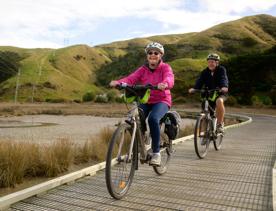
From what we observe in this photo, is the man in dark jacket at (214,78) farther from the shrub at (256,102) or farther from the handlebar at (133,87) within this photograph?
the shrub at (256,102)

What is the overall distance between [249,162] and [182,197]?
3.41m

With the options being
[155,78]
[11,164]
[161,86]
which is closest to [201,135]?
[155,78]

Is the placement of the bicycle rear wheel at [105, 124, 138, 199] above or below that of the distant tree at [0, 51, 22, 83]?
below

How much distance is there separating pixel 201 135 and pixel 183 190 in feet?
10.6

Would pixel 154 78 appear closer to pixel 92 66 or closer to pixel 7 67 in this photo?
pixel 7 67

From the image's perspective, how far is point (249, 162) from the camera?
8.64 m

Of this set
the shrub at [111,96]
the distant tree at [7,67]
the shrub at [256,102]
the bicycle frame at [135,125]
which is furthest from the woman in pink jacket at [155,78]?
the distant tree at [7,67]

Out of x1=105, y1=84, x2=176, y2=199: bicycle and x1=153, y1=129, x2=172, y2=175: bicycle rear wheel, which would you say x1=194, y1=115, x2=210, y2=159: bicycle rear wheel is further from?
x1=105, y1=84, x2=176, y2=199: bicycle

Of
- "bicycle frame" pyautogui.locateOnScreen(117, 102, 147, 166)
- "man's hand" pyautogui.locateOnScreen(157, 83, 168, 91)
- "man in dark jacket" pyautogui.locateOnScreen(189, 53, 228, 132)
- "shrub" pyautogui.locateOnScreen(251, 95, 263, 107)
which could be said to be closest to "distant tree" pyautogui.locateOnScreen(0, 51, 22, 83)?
"shrub" pyautogui.locateOnScreen(251, 95, 263, 107)

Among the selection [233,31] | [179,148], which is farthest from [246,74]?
[233,31]

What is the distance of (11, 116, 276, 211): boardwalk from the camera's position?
204 inches

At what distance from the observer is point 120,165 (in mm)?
5645

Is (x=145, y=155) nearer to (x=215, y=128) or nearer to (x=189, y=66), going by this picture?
(x=215, y=128)

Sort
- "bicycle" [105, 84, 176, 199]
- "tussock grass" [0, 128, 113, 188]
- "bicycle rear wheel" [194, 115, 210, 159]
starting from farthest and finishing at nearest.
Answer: "bicycle rear wheel" [194, 115, 210, 159]
"tussock grass" [0, 128, 113, 188]
"bicycle" [105, 84, 176, 199]
